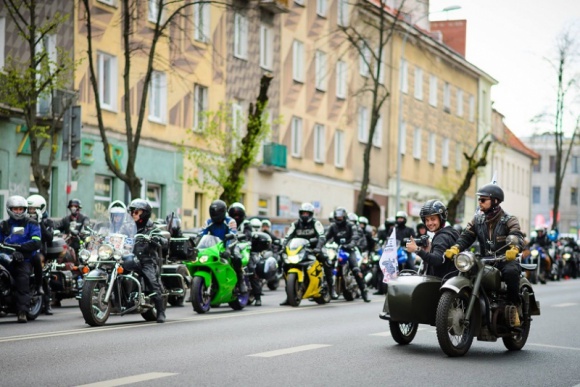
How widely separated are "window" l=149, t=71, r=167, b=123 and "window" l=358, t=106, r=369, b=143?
1829 cm

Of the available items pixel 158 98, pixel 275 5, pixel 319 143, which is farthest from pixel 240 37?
pixel 319 143

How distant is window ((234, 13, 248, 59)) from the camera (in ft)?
139

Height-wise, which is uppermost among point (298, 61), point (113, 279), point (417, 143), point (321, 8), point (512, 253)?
point (321, 8)

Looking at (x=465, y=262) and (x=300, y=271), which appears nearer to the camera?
(x=465, y=262)

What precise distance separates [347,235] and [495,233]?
10.9 meters

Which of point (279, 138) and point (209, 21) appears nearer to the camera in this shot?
point (209, 21)

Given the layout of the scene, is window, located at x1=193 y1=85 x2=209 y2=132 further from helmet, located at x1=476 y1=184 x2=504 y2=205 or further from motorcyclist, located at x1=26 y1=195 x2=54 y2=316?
helmet, located at x1=476 y1=184 x2=504 y2=205

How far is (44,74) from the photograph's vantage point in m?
25.1

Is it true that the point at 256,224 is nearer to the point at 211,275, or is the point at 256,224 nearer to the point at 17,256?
the point at 211,275

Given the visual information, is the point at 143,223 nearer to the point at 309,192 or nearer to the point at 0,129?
the point at 0,129

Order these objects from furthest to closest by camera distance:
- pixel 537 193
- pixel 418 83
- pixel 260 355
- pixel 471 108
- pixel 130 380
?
pixel 537 193
pixel 471 108
pixel 418 83
pixel 260 355
pixel 130 380

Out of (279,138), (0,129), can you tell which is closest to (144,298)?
(0,129)

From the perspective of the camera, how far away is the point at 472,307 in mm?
12133

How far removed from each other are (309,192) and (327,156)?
2861 millimetres
